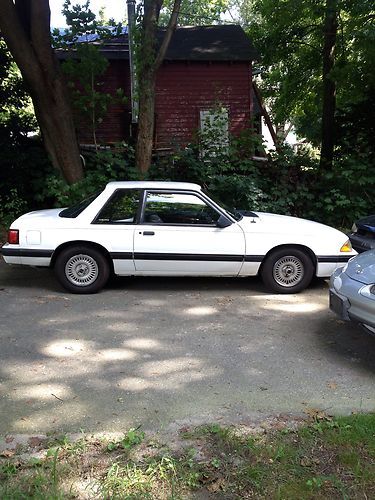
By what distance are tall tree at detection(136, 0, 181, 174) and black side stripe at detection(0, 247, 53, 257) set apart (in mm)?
4846

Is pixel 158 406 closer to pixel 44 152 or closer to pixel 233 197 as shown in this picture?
pixel 233 197

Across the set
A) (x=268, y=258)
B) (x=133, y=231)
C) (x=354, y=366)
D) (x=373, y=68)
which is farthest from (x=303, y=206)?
(x=354, y=366)

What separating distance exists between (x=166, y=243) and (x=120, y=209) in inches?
30.3

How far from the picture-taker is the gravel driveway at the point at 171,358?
3.65 meters

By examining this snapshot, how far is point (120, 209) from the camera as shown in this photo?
666 cm

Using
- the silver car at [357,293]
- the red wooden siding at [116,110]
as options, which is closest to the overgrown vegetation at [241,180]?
the silver car at [357,293]

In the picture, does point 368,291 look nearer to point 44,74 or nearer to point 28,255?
→ point 28,255

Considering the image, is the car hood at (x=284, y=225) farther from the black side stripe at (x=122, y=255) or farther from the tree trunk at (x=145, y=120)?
the tree trunk at (x=145, y=120)

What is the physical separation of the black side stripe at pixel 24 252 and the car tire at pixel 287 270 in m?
2.79

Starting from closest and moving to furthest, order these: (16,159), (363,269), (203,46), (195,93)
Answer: (363,269) → (16,159) → (195,93) → (203,46)

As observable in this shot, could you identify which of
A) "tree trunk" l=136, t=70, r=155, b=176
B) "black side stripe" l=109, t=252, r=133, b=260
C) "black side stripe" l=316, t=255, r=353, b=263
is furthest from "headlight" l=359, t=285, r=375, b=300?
"tree trunk" l=136, t=70, r=155, b=176

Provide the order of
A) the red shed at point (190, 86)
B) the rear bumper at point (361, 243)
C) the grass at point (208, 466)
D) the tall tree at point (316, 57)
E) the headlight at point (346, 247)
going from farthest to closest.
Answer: the red shed at point (190, 86)
the tall tree at point (316, 57)
the rear bumper at point (361, 243)
the headlight at point (346, 247)
the grass at point (208, 466)

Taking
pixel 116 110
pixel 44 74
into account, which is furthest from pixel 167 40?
pixel 116 110

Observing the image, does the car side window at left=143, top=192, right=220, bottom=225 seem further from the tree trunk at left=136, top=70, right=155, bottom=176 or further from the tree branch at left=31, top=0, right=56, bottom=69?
the tree branch at left=31, top=0, right=56, bottom=69
